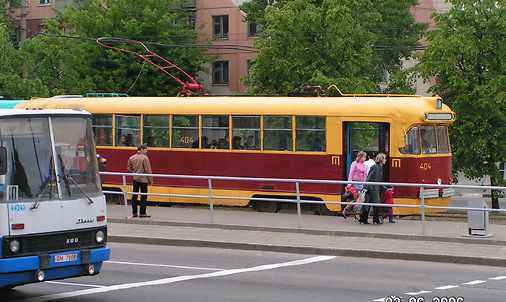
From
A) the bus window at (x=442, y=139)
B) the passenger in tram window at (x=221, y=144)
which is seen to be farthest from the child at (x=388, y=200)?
the passenger in tram window at (x=221, y=144)

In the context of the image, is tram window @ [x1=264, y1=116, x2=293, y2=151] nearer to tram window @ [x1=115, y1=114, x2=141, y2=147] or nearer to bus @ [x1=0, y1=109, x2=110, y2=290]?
tram window @ [x1=115, y1=114, x2=141, y2=147]

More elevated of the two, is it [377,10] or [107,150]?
[377,10]

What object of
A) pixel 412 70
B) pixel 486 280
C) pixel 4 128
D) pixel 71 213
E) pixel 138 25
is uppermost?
pixel 138 25

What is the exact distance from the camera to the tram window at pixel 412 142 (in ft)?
69.3

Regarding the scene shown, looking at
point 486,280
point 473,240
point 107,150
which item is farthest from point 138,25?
point 486,280

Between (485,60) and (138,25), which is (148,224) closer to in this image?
(485,60)

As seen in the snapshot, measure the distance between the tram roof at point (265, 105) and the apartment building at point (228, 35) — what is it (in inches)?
1120

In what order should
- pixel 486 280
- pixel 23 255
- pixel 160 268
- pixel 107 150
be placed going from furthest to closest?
1. pixel 107 150
2. pixel 160 268
3. pixel 486 280
4. pixel 23 255

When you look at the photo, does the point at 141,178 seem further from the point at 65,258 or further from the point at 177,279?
the point at 65,258

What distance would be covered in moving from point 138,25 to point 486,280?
3858cm

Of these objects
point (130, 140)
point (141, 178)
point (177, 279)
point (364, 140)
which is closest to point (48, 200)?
point (177, 279)

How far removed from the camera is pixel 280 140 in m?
22.3

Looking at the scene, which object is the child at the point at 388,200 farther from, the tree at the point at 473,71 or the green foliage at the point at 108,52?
the green foliage at the point at 108,52

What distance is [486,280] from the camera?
1246cm
